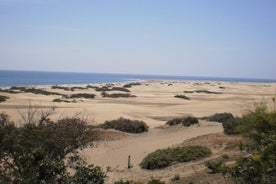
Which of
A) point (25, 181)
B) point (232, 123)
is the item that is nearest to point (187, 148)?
point (232, 123)

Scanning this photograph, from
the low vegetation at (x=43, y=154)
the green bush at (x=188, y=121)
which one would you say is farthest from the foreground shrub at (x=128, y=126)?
the low vegetation at (x=43, y=154)

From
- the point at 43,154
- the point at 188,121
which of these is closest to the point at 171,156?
the point at 43,154

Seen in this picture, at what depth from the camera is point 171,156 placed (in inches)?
750

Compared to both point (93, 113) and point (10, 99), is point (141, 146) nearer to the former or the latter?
point (93, 113)

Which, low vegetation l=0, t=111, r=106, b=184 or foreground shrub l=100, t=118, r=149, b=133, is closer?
low vegetation l=0, t=111, r=106, b=184

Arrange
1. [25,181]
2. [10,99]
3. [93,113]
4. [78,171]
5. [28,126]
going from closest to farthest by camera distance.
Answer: [25,181]
[78,171]
[28,126]
[93,113]
[10,99]

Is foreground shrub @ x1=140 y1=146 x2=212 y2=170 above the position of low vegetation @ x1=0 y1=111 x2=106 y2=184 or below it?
below

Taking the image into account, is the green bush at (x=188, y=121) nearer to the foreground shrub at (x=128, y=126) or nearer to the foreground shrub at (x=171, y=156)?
the foreground shrub at (x=128, y=126)

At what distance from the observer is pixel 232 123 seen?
2544 cm

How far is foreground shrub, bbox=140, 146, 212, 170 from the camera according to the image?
18.3 meters

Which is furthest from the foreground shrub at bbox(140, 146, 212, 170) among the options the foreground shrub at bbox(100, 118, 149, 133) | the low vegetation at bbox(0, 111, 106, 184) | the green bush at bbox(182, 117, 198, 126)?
the green bush at bbox(182, 117, 198, 126)

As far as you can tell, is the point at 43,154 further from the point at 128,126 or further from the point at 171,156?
the point at 128,126

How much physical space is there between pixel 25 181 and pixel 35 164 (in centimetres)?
104

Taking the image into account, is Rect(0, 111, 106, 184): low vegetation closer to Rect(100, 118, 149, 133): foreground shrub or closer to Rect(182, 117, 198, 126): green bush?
Rect(100, 118, 149, 133): foreground shrub
